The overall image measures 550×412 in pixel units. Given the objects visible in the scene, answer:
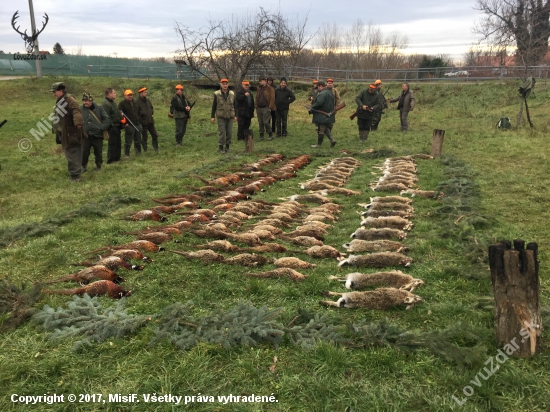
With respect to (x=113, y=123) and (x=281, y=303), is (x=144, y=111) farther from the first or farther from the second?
(x=281, y=303)

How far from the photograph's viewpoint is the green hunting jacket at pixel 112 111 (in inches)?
477

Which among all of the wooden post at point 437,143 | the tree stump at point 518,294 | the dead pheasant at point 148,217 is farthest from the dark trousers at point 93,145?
the tree stump at point 518,294

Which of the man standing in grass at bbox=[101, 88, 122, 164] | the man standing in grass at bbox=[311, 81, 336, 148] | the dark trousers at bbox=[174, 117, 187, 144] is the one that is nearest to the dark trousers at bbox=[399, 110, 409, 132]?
the man standing in grass at bbox=[311, 81, 336, 148]

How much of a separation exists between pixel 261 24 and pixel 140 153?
459 inches

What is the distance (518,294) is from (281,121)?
14.5 m

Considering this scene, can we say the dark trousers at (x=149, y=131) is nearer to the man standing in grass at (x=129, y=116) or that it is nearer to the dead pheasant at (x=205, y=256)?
the man standing in grass at (x=129, y=116)

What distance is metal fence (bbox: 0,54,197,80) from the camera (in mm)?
31984

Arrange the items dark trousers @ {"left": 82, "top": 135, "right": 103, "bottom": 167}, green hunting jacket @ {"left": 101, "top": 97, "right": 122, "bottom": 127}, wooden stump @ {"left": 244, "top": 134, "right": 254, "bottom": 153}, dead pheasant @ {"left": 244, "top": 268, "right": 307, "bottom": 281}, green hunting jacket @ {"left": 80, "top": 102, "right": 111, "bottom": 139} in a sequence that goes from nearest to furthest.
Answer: dead pheasant @ {"left": 244, "top": 268, "right": 307, "bottom": 281}
green hunting jacket @ {"left": 80, "top": 102, "right": 111, "bottom": 139}
dark trousers @ {"left": 82, "top": 135, "right": 103, "bottom": 167}
green hunting jacket @ {"left": 101, "top": 97, "right": 122, "bottom": 127}
wooden stump @ {"left": 244, "top": 134, "right": 254, "bottom": 153}

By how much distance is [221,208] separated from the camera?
775cm

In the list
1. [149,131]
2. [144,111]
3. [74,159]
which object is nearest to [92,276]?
[74,159]

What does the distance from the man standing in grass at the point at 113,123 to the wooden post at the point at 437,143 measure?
31.3 feet

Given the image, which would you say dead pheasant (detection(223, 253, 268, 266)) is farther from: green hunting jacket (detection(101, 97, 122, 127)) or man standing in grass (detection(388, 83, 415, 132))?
man standing in grass (detection(388, 83, 415, 132))

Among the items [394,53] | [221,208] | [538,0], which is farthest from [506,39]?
[221,208]

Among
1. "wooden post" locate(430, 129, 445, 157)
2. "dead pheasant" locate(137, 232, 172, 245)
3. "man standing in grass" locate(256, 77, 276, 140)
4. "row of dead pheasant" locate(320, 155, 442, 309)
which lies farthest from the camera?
"man standing in grass" locate(256, 77, 276, 140)
